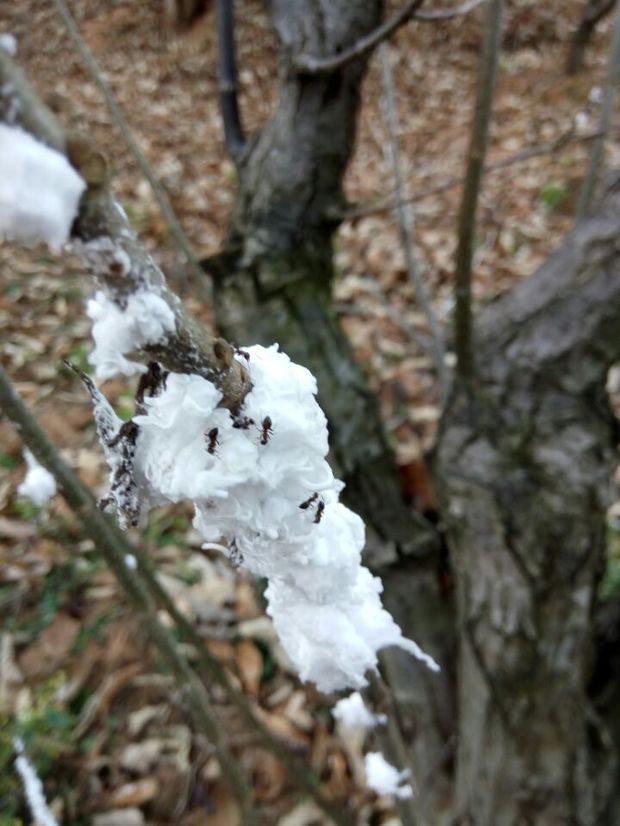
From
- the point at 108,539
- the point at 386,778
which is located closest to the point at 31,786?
the point at 386,778

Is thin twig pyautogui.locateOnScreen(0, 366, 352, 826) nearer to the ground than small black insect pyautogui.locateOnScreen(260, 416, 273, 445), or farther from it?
farther from it

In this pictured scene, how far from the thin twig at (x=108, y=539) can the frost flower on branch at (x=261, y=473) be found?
0.19 m

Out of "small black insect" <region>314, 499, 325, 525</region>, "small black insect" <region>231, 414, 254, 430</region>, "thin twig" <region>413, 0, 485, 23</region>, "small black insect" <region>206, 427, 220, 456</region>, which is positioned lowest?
"small black insect" <region>314, 499, 325, 525</region>

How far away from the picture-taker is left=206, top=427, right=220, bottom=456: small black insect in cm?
42

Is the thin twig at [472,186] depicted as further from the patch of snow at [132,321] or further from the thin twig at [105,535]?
the patch of snow at [132,321]

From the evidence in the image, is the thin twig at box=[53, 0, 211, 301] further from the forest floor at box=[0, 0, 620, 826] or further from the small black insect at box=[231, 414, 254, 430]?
the small black insect at box=[231, 414, 254, 430]

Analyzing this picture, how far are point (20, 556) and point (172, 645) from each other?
118cm

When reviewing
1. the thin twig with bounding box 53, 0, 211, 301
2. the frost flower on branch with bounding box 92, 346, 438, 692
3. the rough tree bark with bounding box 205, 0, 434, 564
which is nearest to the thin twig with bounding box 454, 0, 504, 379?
the rough tree bark with bounding box 205, 0, 434, 564

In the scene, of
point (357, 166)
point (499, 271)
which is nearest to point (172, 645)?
point (499, 271)

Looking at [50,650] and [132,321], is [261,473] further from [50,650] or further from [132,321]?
[50,650]

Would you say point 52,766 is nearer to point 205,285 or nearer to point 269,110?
point 205,285

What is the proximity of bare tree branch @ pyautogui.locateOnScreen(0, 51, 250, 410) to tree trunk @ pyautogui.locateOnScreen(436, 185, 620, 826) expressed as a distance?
0.89m

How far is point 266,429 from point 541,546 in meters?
0.81

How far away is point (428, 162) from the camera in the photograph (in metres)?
3.80
